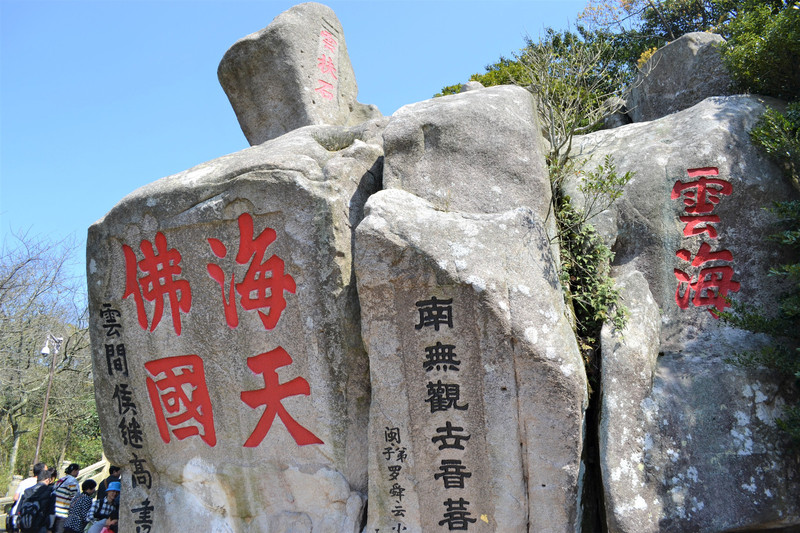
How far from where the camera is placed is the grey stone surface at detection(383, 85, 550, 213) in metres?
5.61

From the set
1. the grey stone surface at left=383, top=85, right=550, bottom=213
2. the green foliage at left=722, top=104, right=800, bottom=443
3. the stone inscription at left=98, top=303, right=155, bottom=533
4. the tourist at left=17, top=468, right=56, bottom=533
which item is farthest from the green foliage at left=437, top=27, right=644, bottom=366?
the tourist at left=17, top=468, right=56, bottom=533

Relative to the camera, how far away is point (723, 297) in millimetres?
5969

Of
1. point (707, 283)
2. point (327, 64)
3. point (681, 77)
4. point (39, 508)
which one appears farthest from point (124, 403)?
point (681, 77)

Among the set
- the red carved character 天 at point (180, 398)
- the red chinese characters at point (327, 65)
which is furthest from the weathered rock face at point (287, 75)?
the red carved character 天 at point (180, 398)

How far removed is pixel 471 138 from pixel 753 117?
299cm

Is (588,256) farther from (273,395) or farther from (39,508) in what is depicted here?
(39,508)

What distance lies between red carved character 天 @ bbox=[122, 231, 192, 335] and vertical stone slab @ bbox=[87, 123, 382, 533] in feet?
0.04

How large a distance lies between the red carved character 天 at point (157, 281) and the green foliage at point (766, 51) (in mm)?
6195

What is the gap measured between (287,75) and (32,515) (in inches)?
250

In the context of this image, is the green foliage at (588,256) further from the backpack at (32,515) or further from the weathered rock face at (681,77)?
the backpack at (32,515)

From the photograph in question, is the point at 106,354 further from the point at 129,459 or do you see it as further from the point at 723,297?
the point at 723,297

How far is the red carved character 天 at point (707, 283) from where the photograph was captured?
19.7 feet

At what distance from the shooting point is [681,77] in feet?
26.8

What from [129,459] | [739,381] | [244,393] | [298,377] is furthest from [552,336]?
[129,459]
